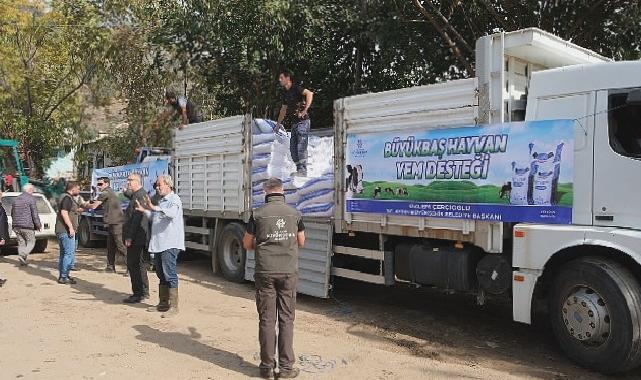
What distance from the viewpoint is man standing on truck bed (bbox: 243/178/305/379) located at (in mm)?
4941

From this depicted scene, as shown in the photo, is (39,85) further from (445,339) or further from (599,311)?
(599,311)

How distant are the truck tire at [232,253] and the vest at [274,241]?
14.2 ft

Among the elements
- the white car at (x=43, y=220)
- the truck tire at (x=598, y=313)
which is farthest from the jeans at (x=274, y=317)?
the white car at (x=43, y=220)

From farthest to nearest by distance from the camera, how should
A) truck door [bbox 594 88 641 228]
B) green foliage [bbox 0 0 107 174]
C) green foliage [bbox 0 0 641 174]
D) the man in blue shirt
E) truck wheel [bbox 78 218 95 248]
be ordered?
green foliage [bbox 0 0 107 174]
truck wheel [bbox 78 218 95 248]
green foliage [bbox 0 0 641 174]
the man in blue shirt
truck door [bbox 594 88 641 228]

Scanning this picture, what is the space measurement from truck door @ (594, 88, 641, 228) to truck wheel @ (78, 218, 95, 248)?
478 inches

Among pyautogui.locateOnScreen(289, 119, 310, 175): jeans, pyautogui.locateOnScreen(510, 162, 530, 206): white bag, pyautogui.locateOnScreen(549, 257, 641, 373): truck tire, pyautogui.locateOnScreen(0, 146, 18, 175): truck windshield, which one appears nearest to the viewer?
pyautogui.locateOnScreen(549, 257, 641, 373): truck tire

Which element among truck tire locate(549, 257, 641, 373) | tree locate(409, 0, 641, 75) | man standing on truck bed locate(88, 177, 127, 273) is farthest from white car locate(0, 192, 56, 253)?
truck tire locate(549, 257, 641, 373)

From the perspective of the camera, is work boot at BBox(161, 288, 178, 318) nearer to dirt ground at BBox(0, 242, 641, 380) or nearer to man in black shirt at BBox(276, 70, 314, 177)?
dirt ground at BBox(0, 242, 641, 380)

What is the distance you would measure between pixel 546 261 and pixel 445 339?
153 cm

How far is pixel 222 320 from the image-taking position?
23.0ft

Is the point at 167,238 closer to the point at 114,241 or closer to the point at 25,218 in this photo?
the point at 114,241

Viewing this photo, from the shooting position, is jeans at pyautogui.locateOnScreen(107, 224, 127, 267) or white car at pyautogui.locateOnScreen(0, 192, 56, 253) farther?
white car at pyautogui.locateOnScreen(0, 192, 56, 253)

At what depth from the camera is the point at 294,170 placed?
870cm

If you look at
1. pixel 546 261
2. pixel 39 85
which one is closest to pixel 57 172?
pixel 39 85
